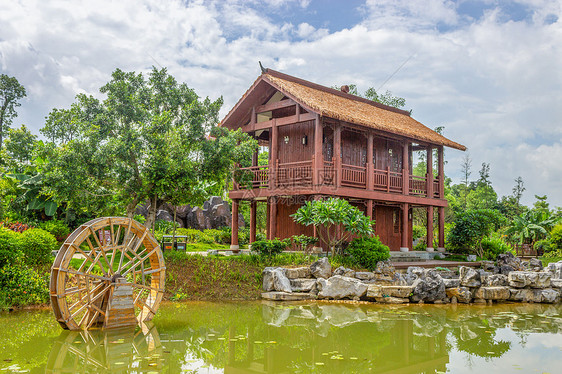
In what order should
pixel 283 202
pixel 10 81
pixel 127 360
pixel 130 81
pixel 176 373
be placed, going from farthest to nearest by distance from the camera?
pixel 10 81
pixel 283 202
pixel 130 81
pixel 127 360
pixel 176 373

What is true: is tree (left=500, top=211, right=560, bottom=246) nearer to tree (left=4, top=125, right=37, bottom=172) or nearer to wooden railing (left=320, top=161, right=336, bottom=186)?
wooden railing (left=320, top=161, right=336, bottom=186)

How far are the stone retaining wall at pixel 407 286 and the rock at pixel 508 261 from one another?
3.21 metres

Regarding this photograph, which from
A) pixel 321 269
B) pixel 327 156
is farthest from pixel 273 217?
pixel 321 269

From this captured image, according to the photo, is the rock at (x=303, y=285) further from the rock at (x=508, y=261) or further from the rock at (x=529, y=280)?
the rock at (x=508, y=261)

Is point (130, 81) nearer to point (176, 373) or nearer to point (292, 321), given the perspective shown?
point (292, 321)

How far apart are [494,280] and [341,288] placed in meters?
4.49

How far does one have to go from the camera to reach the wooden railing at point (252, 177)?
1708 cm

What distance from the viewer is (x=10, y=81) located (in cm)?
4050

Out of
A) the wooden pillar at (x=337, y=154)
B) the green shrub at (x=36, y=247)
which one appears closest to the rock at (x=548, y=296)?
the wooden pillar at (x=337, y=154)

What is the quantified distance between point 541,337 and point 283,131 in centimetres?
1215

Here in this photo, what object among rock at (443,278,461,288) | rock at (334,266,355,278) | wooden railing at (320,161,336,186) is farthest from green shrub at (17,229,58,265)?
rock at (443,278,461,288)

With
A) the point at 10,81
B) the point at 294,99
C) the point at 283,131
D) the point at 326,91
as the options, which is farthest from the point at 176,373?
the point at 10,81

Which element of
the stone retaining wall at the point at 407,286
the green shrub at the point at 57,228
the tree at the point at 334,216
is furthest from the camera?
the green shrub at the point at 57,228

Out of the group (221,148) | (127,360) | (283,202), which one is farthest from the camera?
(283,202)
